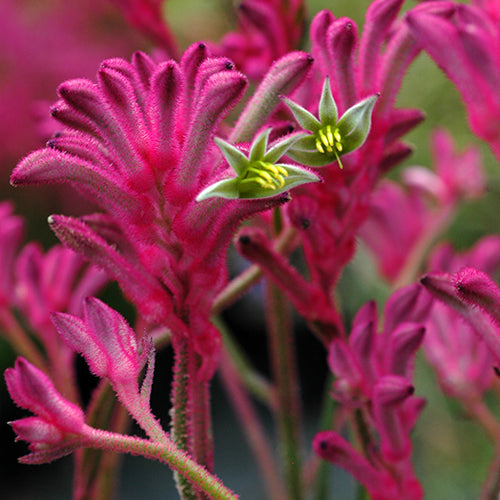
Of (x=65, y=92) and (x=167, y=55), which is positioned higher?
(x=167, y=55)

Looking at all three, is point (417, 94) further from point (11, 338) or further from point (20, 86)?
point (11, 338)

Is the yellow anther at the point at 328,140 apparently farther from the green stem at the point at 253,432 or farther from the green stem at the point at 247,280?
the green stem at the point at 253,432

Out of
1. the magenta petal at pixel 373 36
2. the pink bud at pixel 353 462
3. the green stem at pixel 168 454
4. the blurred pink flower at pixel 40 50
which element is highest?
the blurred pink flower at pixel 40 50

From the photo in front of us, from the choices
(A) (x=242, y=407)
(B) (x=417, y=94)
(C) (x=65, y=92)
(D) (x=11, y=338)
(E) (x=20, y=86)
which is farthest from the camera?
(B) (x=417, y=94)

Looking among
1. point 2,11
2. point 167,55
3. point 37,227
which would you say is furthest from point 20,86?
point 167,55

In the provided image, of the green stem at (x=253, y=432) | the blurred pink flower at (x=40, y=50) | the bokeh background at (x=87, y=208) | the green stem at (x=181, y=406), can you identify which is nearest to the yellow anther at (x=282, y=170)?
the green stem at (x=181, y=406)

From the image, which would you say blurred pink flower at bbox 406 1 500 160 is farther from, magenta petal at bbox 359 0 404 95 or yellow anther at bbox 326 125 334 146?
yellow anther at bbox 326 125 334 146

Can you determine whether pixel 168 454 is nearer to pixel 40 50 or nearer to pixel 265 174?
pixel 265 174

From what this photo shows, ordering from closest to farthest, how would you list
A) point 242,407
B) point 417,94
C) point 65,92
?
1. point 65,92
2. point 242,407
3. point 417,94

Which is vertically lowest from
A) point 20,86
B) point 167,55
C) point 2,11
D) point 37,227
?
point 167,55
